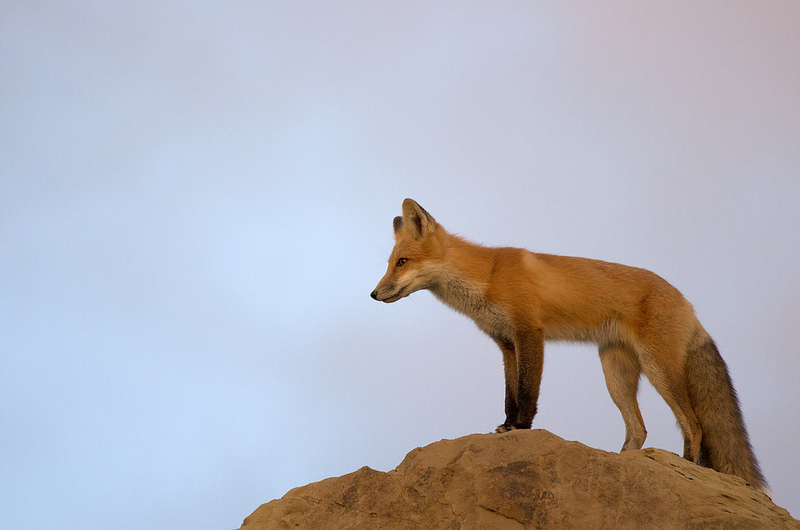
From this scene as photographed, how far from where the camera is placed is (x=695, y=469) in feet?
13.4

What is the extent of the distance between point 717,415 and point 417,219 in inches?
111

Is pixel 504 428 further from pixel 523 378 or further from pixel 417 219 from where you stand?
pixel 417 219

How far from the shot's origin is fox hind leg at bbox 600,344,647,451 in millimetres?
5586

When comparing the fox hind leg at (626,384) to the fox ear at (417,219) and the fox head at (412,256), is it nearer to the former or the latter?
the fox head at (412,256)

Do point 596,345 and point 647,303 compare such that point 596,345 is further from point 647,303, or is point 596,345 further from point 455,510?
point 455,510

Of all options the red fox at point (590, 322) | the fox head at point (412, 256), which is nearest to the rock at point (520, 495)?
the red fox at point (590, 322)

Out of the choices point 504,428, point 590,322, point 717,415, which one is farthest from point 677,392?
point 504,428

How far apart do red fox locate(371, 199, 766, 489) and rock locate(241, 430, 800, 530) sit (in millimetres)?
1167

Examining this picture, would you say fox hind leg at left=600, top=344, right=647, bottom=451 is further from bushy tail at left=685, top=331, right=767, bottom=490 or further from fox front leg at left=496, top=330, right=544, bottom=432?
fox front leg at left=496, top=330, right=544, bottom=432

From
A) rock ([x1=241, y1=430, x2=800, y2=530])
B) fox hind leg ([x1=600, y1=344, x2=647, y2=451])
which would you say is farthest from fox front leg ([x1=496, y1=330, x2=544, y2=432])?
rock ([x1=241, y1=430, x2=800, y2=530])

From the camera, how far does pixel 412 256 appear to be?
18.4 feet

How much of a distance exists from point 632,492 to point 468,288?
2295mm

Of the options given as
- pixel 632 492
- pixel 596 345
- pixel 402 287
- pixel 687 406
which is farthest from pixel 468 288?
pixel 632 492

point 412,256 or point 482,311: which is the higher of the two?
point 412,256
